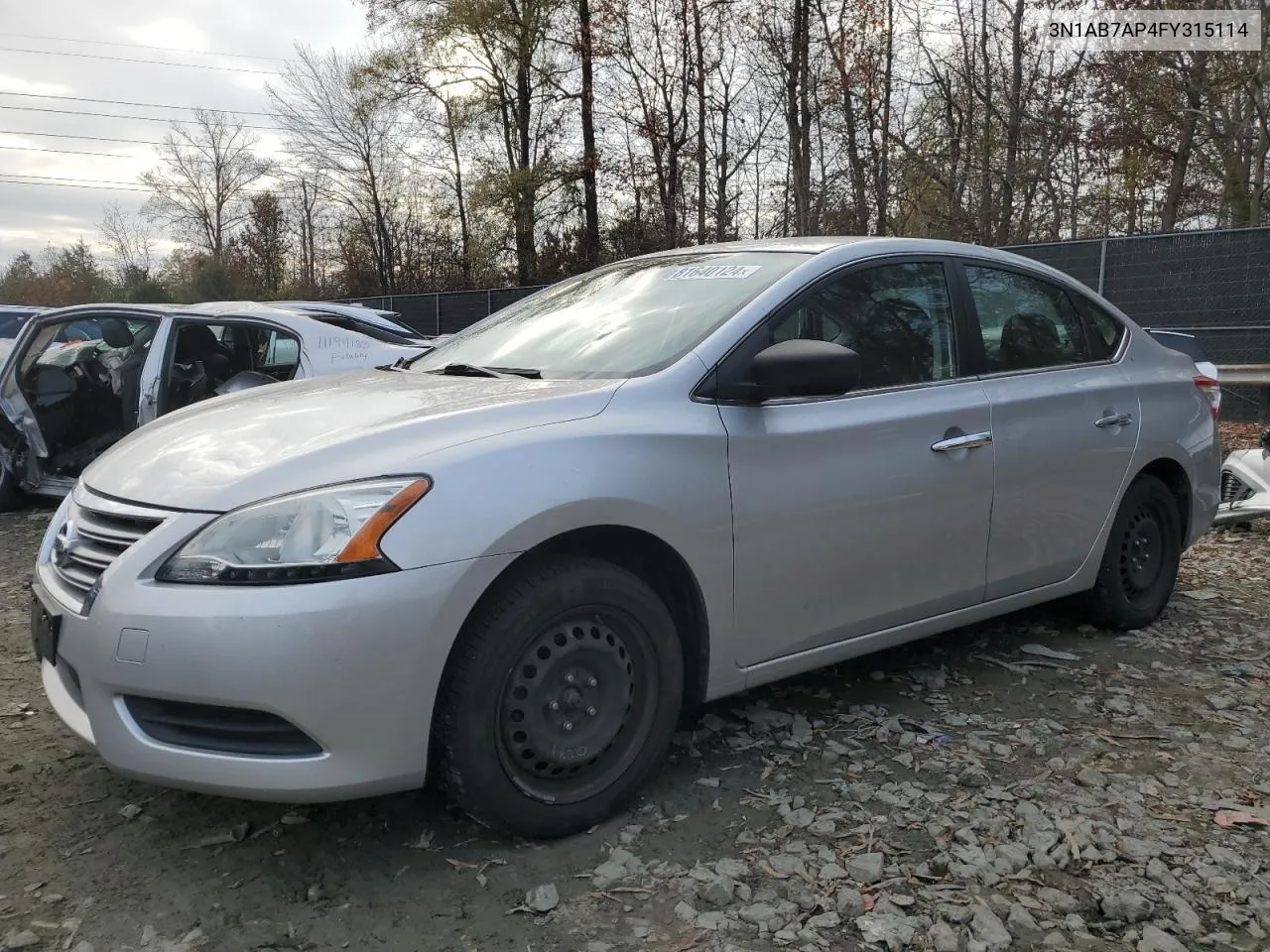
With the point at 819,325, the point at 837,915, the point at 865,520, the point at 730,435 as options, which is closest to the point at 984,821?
the point at 837,915

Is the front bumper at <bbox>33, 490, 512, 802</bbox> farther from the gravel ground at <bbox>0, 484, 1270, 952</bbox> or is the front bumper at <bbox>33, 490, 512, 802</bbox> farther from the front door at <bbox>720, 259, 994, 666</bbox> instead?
the front door at <bbox>720, 259, 994, 666</bbox>

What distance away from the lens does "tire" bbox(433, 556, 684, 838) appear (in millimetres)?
2367

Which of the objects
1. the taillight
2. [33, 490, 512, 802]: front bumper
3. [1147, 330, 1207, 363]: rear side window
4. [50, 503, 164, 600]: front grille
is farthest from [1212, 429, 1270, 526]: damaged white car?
[50, 503, 164, 600]: front grille

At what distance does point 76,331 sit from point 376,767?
20.6 ft

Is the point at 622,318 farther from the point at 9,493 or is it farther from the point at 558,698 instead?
the point at 9,493

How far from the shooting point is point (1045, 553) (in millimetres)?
3842

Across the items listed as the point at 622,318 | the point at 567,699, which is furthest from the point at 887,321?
the point at 567,699

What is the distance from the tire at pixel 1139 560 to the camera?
4242mm

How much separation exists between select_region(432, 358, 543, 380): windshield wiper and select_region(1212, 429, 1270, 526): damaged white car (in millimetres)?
4934

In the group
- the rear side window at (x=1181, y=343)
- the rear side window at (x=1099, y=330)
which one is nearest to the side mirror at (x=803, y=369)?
the rear side window at (x=1099, y=330)

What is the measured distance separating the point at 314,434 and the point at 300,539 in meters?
0.39

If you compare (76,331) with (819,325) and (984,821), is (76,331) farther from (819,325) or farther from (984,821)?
(984,821)

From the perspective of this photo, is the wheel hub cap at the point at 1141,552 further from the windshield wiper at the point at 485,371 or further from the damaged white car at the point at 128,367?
the damaged white car at the point at 128,367

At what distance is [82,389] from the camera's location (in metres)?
7.06
